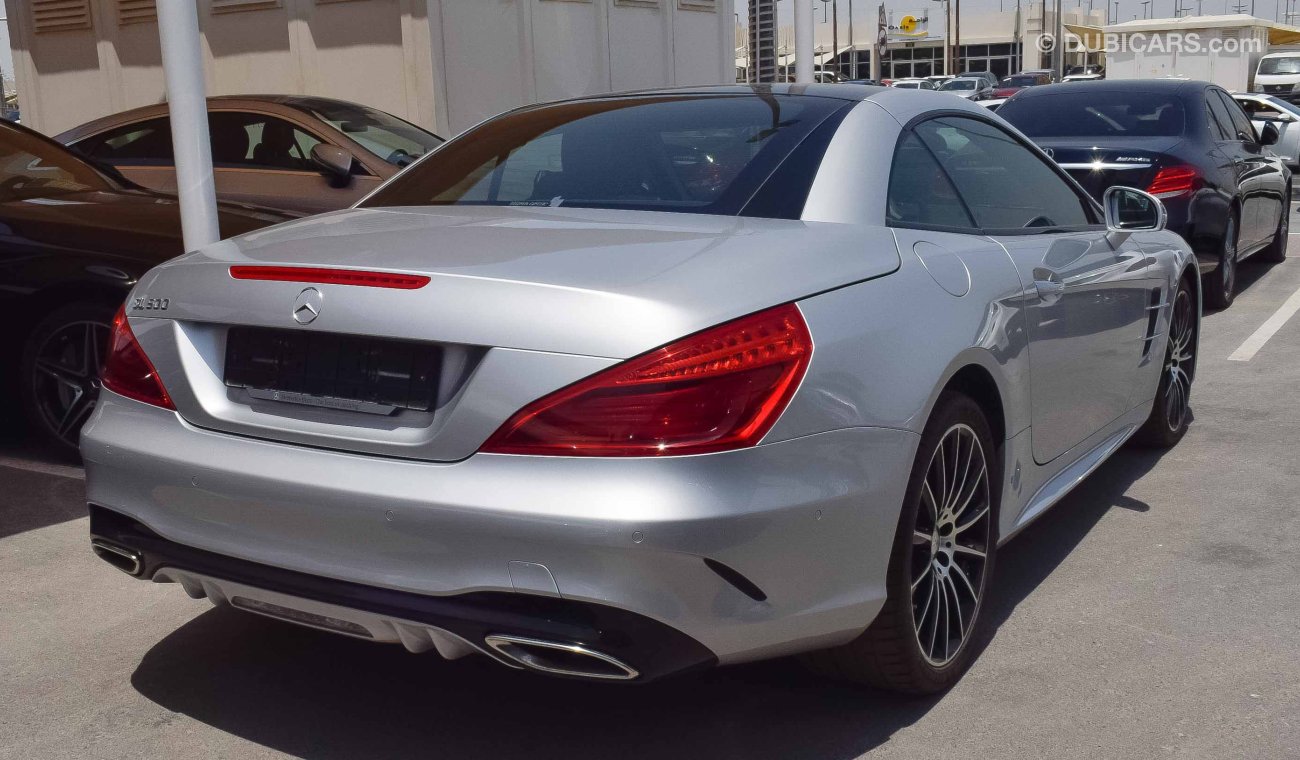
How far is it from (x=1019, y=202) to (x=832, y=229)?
1323 millimetres

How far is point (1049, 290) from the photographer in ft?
12.1

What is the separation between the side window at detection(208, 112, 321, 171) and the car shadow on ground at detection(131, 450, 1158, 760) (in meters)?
4.89

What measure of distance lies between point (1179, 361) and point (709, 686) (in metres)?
2.99

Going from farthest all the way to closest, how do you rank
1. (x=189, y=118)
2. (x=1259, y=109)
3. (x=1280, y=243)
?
(x=1259, y=109) < (x=1280, y=243) < (x=189, y=118)

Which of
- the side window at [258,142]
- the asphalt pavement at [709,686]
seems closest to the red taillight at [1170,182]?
the asphalt pavement at [709,686]

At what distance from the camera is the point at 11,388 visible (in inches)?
208

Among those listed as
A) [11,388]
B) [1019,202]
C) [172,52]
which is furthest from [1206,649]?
[11,388]

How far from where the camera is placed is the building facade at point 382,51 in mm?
13742

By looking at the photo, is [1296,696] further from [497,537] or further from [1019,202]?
[497,537]

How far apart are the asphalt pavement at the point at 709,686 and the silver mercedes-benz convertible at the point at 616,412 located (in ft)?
0.67

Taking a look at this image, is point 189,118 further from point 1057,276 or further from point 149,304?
point 1057,276

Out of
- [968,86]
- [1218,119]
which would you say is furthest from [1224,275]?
[968,86]

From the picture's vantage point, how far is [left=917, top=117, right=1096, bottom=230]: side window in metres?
3.75

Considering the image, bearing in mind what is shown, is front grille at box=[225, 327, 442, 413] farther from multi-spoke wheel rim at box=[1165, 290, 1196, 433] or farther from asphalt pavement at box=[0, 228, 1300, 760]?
multi-spoke wheel rim at box=[1165, 290, 1196, 433]
